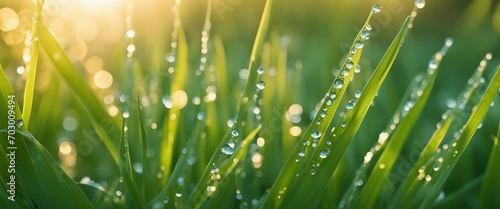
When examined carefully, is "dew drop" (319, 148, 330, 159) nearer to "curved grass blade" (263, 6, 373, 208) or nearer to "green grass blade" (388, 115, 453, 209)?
"curved grass blade" (263, 6, 373, 208)

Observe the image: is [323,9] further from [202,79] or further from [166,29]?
[202,79]

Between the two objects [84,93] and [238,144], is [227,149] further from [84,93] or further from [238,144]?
[84,93]

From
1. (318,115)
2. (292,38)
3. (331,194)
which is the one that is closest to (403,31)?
(318,115)

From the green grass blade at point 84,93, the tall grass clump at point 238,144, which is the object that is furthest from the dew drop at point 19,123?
the green grass blade at point 84,93

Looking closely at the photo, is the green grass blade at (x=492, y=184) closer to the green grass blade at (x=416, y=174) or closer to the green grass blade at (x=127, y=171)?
the green grass blade at (x=416, y=174)

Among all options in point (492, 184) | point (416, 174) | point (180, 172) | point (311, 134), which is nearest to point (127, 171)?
point (180, 172)

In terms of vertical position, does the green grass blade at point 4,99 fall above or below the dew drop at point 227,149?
above

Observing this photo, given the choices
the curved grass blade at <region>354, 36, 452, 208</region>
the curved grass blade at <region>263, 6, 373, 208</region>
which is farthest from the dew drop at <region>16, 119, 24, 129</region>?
the curved grass blade at <region>354, 36, 452, 208</region>
